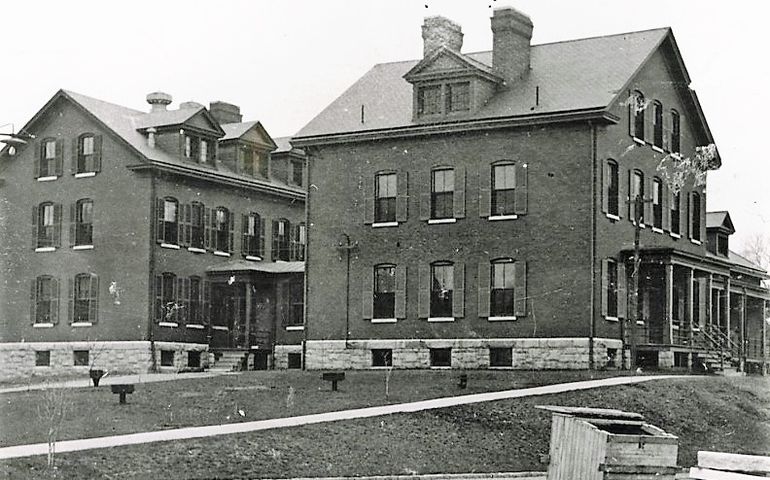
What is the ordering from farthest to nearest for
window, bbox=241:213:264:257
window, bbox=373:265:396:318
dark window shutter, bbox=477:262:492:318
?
1. window, bbox=241:213:264:257
2. window, bbox=373:265:396:318
3. dark window shutter, bbox=477:262:492:318

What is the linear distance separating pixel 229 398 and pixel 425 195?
11.7 m

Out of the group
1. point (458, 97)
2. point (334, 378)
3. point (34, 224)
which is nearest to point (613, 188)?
point (458, 97)

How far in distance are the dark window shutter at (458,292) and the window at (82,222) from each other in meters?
13.9

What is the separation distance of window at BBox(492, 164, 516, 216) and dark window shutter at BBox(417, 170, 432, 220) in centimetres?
211

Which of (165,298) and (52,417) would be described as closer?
(52,417)

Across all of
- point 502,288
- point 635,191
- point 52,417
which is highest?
point 635,191

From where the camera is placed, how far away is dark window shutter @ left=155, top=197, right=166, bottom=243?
42.1 metres

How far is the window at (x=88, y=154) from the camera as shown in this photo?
42688 mm

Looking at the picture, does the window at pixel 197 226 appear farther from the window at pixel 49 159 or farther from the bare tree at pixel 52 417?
the bare tree at pixel 52 417

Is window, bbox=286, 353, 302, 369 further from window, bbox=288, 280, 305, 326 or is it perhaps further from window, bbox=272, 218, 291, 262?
window, bbox=272, 218, 291, 262

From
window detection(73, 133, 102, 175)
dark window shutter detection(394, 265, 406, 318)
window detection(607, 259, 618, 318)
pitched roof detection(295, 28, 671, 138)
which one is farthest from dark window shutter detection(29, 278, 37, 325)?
window detection(607, 259, 618, 318)

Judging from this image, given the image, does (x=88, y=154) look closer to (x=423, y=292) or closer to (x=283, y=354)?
(x=283, y=354)

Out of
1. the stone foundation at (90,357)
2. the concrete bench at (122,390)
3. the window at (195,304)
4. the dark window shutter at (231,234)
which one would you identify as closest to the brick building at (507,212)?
the stone foundation at (90,357)

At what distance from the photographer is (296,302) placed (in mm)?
44125
